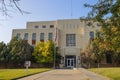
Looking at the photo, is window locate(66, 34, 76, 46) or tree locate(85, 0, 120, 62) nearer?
tree locate(85, 0, 120, 62)

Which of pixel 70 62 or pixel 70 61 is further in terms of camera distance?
pixel 70 61

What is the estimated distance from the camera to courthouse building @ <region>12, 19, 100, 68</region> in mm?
69488

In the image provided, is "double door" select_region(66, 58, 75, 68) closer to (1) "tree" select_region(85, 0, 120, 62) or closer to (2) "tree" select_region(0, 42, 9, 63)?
(2) "tree" select_region(0, 42, 9, 63)

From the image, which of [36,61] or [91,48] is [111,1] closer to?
[91,48]

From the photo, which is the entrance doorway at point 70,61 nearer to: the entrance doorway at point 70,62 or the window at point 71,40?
the entrance doorway at point 70,62

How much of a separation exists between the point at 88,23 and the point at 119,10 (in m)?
3.50

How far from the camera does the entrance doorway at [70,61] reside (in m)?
68.6

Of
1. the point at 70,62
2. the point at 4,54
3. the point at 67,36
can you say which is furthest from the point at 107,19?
the point at 67,36

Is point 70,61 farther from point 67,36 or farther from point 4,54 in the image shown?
point 4,54

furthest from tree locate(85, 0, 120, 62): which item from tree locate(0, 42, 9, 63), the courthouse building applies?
the courthouse building

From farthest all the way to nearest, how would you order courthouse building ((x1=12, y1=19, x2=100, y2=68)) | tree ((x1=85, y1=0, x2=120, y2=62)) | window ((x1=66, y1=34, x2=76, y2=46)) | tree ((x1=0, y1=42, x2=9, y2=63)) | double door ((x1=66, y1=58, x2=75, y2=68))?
window ((x1=66, y1=34, x2=76, y2=46))
courthouse building ((x1=12, y1=19, x2=100, y2=68))
double door ((x1=66, y1=58, x2=75, y2=68))
tree ((x1=0, y1=42, x2=9, y2=63))
tree ((x1=85, y1=0, x2=120, y2=62))

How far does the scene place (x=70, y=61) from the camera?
69.2 metres

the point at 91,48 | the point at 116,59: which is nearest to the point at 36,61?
the point at 91,48

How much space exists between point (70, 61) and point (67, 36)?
8.79 meters
